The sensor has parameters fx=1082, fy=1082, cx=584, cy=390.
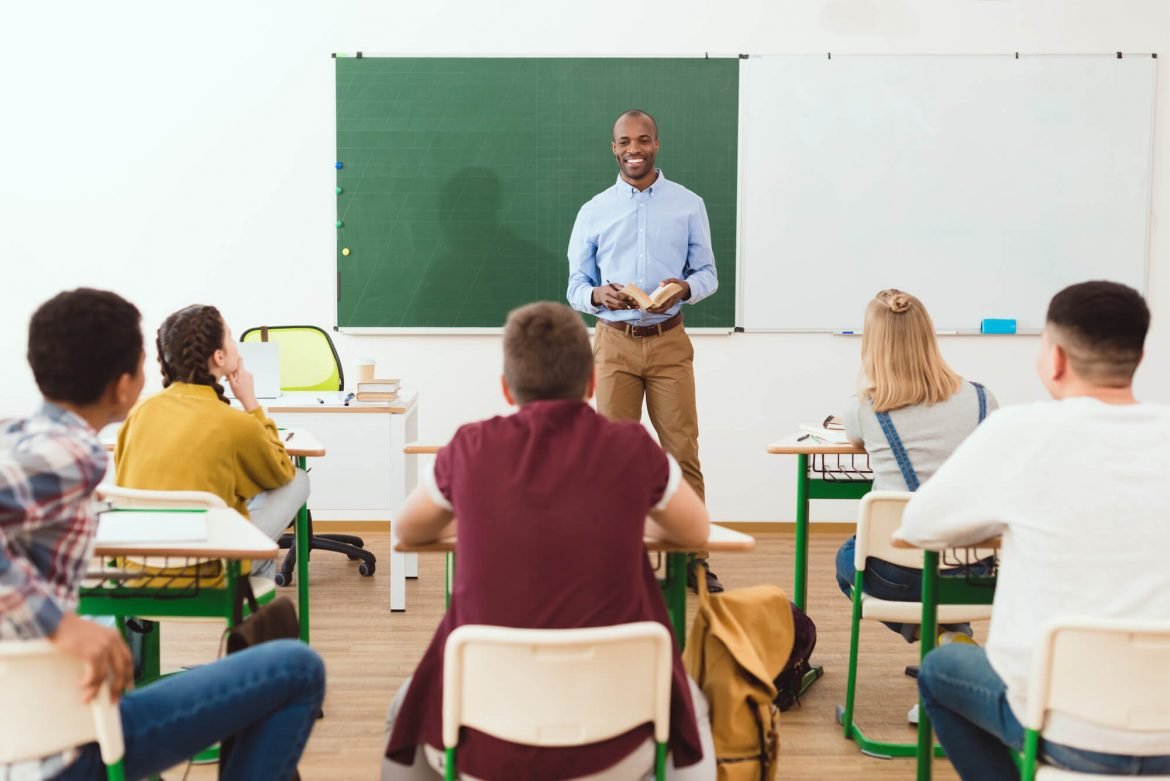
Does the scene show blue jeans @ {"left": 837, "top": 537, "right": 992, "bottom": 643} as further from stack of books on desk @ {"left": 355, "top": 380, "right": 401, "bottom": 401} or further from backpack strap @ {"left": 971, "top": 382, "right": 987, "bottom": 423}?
stack of books on desk @ {"left": 355, "top": 380, "right": 401, "bottom": 401}

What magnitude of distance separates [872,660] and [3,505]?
289cm

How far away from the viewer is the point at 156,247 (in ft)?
17.7

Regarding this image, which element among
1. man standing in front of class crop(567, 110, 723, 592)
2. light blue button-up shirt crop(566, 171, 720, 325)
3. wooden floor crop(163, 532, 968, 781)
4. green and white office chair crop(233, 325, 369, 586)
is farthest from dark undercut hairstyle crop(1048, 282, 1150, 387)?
green and white office chair crop(233, 325, 369, 586)

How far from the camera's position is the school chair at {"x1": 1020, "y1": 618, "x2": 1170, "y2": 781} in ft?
5.37

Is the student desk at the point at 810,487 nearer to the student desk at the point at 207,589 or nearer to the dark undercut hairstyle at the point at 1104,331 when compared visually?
the dark undercut hairstyle at the point at 1104,331

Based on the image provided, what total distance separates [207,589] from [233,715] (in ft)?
2.00

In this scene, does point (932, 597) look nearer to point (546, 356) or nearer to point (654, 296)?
point (546, 356)

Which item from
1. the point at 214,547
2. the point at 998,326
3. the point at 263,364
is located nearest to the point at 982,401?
the point at 214,547

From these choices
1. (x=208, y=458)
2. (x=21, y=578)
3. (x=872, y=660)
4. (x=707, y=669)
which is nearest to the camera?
(x=21, y=578)

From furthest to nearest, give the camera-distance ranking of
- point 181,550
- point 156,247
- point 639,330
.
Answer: point 156,247 < point 639,330 < point 181,550

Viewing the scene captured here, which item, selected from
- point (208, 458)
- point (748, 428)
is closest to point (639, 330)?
point (748, 428)

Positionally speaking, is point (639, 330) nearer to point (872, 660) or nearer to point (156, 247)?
point (872, 660)

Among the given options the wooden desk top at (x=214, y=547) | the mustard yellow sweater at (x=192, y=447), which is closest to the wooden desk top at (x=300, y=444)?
the mustard yellow sweater at (x=192, y=447)

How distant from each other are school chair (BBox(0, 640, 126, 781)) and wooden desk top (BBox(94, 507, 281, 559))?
19.5 inches
